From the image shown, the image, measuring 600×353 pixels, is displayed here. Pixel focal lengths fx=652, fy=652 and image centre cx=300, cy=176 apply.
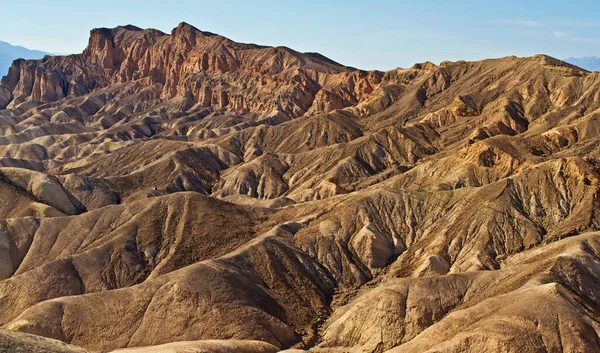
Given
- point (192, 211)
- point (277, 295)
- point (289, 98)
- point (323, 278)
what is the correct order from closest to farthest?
point (277, 295) → point (323, 278) → point (192, 211) → point (289, 98)

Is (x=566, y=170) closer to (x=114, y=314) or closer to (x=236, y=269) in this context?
(x=236, y=269)

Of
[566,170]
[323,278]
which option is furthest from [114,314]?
[566,170]

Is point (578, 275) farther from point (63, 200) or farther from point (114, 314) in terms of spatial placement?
point (63, 200)

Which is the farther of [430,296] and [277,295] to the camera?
[277,295]

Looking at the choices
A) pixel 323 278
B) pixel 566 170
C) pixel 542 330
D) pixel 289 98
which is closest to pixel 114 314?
pixel 323 278

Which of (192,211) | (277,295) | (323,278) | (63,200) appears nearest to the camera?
(277,295)

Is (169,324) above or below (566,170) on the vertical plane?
below

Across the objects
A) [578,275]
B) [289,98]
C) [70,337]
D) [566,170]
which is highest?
[289,98]
